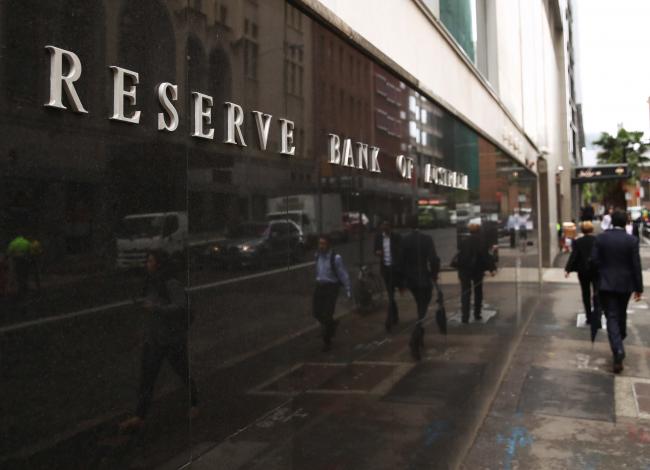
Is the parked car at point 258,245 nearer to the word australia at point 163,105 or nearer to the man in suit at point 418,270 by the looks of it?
the word australia at point 163,105

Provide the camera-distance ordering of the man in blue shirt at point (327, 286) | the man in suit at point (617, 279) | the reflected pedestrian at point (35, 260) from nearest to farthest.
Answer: the reflected pedestrian at point (35, 260), the man in blue shirt at point (327, 286), the man in suit at point (617, 279)

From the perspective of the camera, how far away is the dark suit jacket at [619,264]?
27.1ft

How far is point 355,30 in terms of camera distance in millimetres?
4711

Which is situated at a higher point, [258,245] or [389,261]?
[258,245]

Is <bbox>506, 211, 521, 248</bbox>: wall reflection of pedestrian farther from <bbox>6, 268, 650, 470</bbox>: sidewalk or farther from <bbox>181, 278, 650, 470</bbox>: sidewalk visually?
<bbox>181, 278, 650, 470</bbox>: sidewalk

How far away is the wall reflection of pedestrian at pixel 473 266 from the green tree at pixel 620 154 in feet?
205

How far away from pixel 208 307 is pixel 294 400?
1.08 m

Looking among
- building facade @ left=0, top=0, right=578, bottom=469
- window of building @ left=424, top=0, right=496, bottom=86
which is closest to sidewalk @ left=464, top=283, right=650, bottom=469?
building facade @ left=0, top=0, right=578, bottom=469

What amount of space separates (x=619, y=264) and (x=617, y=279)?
8.3 inches

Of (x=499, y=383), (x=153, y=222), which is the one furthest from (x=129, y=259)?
(x=499, y=383)

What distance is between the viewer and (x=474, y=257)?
7883 millimetres

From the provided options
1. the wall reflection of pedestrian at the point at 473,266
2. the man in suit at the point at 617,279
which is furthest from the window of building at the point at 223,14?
the man in suit at the point at 617,279

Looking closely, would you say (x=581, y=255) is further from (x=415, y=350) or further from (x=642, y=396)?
(x=415, y=350)

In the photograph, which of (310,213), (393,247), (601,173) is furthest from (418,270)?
(601,173)
